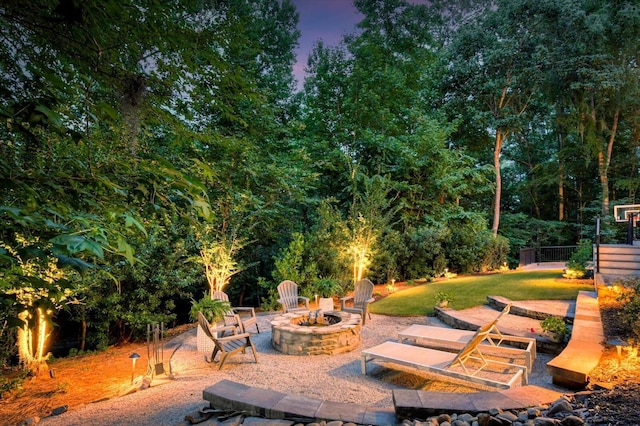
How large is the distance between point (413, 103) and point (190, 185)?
1911 centimetres

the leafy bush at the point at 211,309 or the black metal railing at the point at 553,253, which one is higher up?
the leafy bush at the point at 211,309

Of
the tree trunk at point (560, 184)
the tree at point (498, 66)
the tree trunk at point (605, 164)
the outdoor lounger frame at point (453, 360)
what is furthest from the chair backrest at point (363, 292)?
the tree trunk at point (560, 184)

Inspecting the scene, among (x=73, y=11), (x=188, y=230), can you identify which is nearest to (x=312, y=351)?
(x=188, y=230)

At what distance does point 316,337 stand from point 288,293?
2430 mm

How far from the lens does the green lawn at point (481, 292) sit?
830 cm

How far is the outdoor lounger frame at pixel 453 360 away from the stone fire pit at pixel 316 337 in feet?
2.83

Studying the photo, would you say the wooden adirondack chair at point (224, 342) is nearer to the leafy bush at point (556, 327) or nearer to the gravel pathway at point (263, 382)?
the gravel pathway at point (263, 382)

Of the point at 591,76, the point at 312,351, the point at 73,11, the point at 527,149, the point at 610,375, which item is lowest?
the point at 312,351

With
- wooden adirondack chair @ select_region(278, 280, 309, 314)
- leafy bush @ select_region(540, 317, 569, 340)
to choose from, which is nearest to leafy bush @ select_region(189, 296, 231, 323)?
wooden adirondack chair @ select_region(278, 280, 309, 314)

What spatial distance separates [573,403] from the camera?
2.69 m

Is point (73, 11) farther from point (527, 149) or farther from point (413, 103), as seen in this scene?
point (527, 149)

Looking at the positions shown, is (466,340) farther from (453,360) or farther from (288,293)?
(288,293)

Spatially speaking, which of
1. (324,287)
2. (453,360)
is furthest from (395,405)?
(324,287)

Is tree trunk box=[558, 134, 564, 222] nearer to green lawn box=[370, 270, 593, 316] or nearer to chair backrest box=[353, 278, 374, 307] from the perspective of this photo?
green lawn box=[370, 270, 593, 316]
